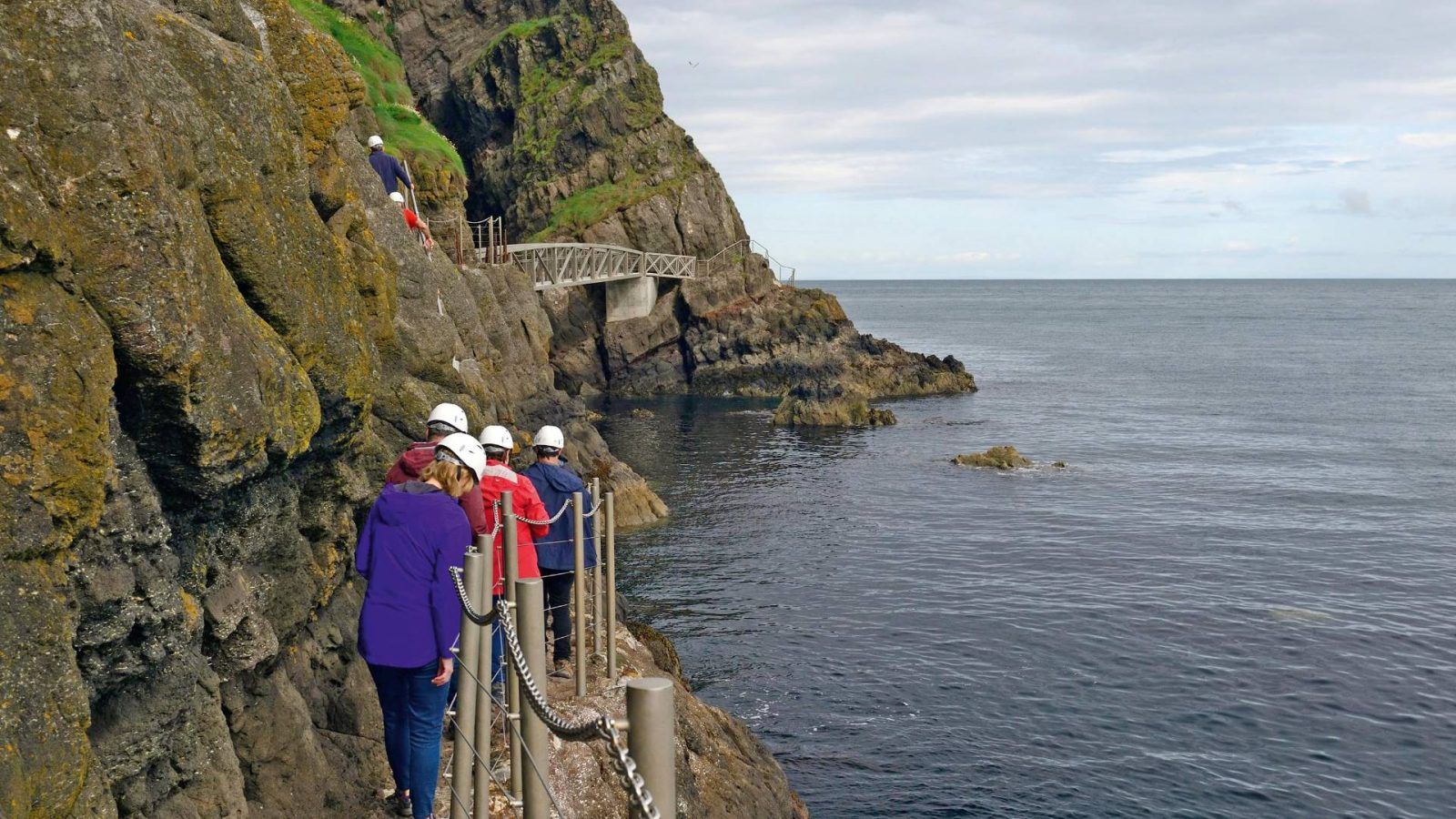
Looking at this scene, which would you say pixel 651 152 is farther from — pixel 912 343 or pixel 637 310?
pixel 912 343

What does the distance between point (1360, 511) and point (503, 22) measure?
79202mm

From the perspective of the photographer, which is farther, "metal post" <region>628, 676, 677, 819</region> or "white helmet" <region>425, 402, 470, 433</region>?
"white helmet" <region>425, 402, 470, 433</region>

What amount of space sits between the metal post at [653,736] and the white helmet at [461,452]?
14.8 feet

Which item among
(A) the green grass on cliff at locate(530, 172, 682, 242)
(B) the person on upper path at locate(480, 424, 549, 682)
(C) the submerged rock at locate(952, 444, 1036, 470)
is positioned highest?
(A) the green grass on cliff at locate(530, 172, 682, 242)

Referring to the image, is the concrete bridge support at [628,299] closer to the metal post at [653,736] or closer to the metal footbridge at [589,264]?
Result: the metal footbridge at [589,264]

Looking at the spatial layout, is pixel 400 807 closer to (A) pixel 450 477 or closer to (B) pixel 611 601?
(A) pixel 450 477

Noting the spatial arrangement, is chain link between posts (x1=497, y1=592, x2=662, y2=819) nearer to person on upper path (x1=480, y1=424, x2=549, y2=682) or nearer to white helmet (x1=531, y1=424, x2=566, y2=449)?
person on upper path (x1=480, y1=424, x2=549, y2=682)

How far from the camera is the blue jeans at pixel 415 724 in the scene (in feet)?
24.0

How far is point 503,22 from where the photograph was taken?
318 feet

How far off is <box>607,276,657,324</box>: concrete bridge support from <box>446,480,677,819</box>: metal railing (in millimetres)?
68322

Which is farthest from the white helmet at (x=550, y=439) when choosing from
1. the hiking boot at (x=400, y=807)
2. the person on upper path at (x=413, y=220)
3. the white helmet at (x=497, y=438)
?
the person on upper path at (x=413, y=220)

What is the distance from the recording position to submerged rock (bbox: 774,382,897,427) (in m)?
61.5

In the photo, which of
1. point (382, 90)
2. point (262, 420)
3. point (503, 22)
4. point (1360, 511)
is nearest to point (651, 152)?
point (503, 22)

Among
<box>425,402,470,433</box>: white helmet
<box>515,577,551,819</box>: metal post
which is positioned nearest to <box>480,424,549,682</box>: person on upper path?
<box>425,402,470,433</box>: white helmet
